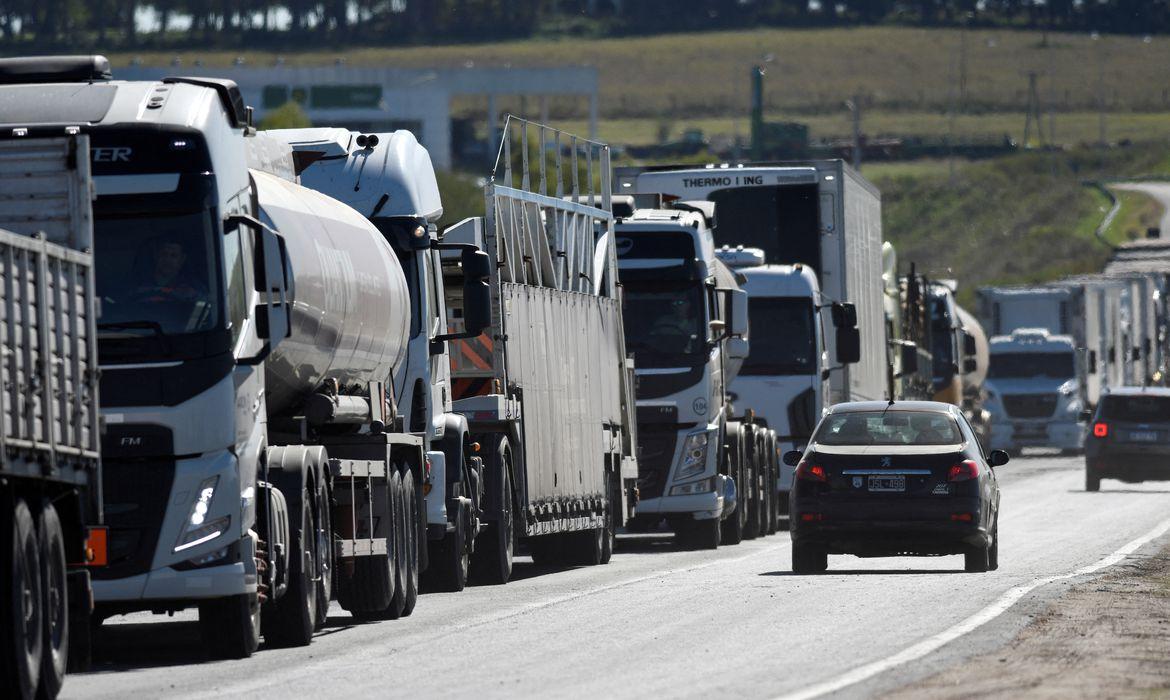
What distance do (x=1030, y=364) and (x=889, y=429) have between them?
40.6m

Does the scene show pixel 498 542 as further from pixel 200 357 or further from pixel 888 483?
pixel 200 357

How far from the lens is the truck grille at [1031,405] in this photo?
61.8 metres

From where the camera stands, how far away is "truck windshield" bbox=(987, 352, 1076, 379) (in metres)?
61.5

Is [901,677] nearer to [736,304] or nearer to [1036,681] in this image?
[1036,681]

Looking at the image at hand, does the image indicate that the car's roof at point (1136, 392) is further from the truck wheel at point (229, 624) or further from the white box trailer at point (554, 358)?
the truck wheel at point (229, 624)

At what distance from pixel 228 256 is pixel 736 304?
14871 millimetres

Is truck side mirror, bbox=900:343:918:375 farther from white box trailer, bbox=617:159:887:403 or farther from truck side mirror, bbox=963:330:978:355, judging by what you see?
truck side mirror, bbox=963:330:978:355

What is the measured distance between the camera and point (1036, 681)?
12.4 m

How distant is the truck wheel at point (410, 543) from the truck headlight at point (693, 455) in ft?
32.0

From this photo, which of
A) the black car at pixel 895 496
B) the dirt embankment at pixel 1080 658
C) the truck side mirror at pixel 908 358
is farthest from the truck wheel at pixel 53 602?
the truck side mirror at pixel 908 358

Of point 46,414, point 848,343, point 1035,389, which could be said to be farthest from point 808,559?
point 1035,389

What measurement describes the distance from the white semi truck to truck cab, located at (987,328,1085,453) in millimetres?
40520

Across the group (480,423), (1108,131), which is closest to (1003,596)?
(480,423)

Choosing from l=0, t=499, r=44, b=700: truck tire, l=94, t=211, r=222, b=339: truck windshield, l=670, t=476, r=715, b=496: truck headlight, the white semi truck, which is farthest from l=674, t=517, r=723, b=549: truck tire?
l=0, t=499, r=44, b=700: truck tire
